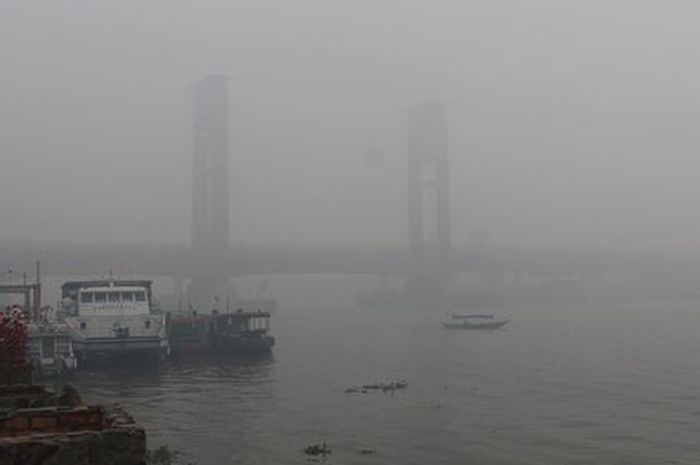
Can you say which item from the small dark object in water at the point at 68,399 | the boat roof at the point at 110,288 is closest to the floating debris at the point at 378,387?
the boat roof at the point at 110,288

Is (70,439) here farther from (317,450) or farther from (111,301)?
(111,301)

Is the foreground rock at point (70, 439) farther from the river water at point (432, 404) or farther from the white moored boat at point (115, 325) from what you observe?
the white moored boat at point (115, 325)

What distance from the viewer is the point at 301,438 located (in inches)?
864

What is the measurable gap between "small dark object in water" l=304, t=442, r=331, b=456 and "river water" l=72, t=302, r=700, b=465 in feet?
0.77

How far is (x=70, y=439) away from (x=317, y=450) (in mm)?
15909

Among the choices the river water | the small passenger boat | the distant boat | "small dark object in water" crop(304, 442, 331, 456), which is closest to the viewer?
"small dark object in water" crop(304, 442, 331, 456)

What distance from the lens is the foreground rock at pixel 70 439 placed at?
433 cm

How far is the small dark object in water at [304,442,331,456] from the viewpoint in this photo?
1959 centimetres

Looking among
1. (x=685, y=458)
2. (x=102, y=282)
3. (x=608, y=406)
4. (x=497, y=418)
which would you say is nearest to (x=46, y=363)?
(x=102, y=282)

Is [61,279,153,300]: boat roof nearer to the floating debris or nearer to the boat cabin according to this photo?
Answer: the boat cabin

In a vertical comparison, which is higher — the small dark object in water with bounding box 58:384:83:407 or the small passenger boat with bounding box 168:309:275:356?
the small dark object in water with bounding box 58:384:83:407

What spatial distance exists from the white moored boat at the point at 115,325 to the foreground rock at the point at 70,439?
34.7 m

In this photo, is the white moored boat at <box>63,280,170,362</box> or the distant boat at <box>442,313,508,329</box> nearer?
the white moored boat at <box>63,280,170,362</box>

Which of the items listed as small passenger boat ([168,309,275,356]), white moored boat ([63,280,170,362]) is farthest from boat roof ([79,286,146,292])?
small passenger boat ([168,309,275,356])
